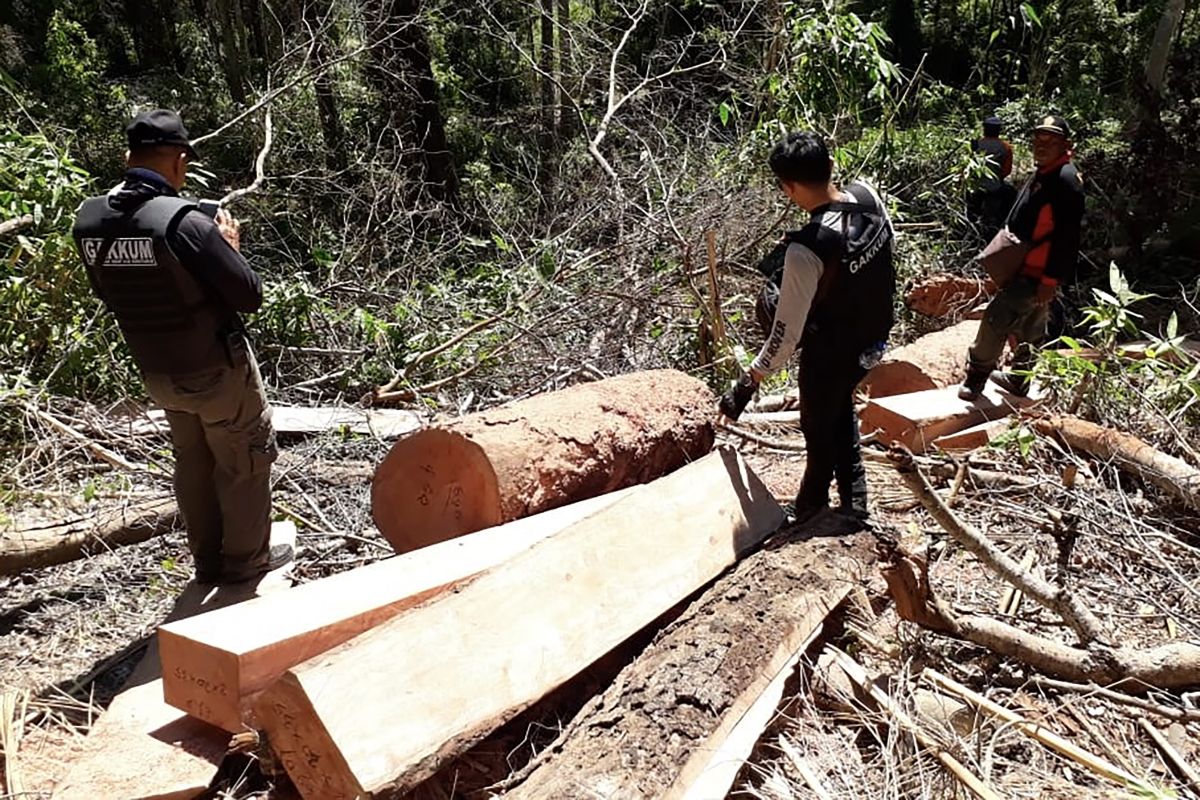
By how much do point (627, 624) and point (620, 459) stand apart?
112cm

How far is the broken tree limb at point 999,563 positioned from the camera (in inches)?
114

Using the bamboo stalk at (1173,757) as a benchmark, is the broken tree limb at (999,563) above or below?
above

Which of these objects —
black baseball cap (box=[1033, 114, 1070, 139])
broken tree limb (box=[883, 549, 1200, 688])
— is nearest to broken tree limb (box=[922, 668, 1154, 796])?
broken tree limb (box=[883, 549, 1200, 688])

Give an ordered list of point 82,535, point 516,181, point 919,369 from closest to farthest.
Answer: point 82,535, point 919,369, point 516,181

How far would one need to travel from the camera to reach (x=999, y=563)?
314cm

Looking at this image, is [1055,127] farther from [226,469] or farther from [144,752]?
[144,752]

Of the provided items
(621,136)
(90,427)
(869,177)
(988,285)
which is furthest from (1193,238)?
(90,427)

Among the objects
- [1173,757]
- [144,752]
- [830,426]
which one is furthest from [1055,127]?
[144,752]

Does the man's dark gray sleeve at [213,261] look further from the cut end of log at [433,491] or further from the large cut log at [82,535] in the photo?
the large cut log at [82,535]

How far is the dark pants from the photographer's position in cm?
360

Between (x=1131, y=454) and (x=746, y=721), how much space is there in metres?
2.78

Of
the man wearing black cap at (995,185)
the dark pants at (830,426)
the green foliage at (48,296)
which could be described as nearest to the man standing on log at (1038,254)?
the dark pants at (830,426)

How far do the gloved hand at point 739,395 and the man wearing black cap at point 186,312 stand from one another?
6.07 feet

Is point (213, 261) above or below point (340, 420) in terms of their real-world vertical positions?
above
